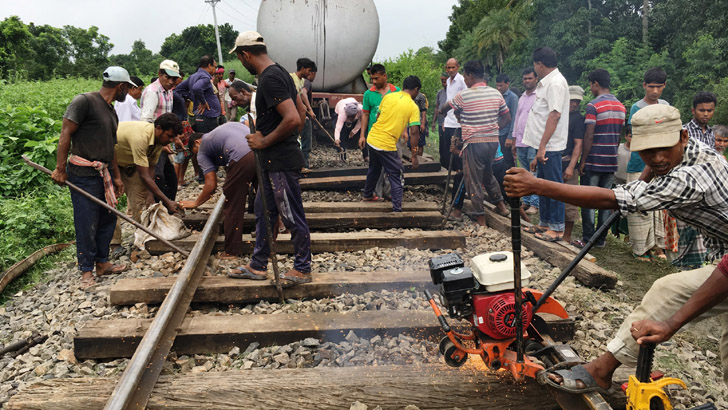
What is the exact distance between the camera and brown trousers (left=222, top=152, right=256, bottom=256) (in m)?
4.45

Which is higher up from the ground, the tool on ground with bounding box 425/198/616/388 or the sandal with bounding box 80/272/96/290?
the tool on ground with bounding box 425/198/616/388

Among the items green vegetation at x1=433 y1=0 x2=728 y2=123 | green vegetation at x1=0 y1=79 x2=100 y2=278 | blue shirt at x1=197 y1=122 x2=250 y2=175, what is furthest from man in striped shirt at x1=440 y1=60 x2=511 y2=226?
green vegetation at x1=433 y1=0 x2=728 y2=123

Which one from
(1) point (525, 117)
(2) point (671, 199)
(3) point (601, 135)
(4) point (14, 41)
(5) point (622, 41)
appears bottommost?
(2) point (671, 199)

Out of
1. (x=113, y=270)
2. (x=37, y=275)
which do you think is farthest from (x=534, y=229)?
(x=37, y=275)

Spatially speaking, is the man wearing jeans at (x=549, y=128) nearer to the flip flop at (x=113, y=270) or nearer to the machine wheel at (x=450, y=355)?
the machine wheel at (x=450, y=355)

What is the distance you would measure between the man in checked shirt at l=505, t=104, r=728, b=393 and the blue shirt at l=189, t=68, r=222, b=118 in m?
6.46

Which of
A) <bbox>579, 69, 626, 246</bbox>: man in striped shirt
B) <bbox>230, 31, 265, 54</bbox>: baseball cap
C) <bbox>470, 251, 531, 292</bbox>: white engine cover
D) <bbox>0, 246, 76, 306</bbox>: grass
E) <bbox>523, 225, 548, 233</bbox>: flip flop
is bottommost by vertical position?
<bbox>0, 246, 76, 306</bbox>: grass

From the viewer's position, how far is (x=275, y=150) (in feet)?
11.9

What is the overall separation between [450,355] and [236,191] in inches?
110

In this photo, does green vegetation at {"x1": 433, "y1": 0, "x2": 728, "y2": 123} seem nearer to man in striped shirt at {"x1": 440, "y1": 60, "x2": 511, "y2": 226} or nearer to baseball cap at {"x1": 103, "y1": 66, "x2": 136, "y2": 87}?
man in striped shirt at {"x1": 440, "y1": 60, "x2": 511, "y2": 226}

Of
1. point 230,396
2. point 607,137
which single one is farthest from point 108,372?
point 607,137

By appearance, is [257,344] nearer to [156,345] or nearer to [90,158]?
[156,345]

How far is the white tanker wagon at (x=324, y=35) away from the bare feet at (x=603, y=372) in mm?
8393

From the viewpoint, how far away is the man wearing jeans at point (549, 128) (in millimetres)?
4801
